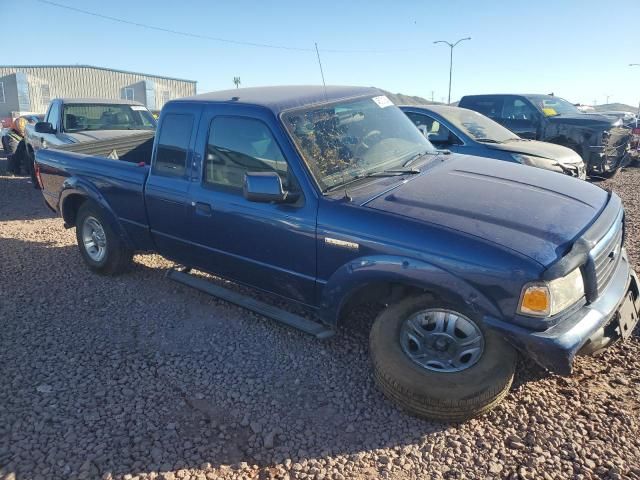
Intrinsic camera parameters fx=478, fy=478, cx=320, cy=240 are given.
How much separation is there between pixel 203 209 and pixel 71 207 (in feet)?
8.10

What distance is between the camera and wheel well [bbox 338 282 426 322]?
2.95 m

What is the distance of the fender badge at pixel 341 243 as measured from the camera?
290 cm

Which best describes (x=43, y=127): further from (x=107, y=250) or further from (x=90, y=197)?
(x=107, y=250)

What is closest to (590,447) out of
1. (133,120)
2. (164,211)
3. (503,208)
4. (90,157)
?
(503,208)

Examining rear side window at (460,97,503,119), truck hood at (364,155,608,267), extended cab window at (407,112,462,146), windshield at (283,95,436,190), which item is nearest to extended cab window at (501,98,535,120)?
rear side window at (460,97,503,119)

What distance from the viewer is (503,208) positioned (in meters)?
2.83

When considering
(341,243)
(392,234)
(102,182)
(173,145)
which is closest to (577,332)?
(392,234)

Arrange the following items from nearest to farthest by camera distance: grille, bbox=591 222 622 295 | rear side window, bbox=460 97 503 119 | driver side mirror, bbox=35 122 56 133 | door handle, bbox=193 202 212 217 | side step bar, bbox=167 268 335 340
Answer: grille, bbox=591 222 622 295 < side step bar, bbox=167 268 335 340 < door handle, bbox=193 202 212 217 < driver side mirror, bbox=35 122 56 133 < rear side window, bbox=460 97 503 119

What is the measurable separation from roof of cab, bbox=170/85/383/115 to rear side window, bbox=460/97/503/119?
7.26 metres

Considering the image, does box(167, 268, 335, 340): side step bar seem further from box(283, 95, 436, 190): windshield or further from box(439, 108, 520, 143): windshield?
box(439, 108, 520, 143): windshield

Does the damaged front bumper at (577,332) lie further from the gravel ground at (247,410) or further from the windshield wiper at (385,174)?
the windshield wiper at (385,174)

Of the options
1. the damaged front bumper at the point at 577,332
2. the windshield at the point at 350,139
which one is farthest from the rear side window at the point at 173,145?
the damaged front bumper at the point at 577,332

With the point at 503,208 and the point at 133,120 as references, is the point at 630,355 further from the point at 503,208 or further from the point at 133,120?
the point at 133,120

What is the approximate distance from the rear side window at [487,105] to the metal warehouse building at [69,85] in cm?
3586
